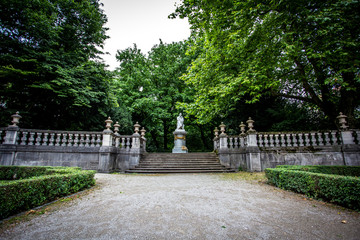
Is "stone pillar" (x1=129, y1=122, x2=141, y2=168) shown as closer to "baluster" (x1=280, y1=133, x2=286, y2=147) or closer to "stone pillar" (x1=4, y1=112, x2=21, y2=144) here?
"stone pillar" (x1=4, y1=112, x2=21, y2=144)

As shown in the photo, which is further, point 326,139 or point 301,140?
point 301,140

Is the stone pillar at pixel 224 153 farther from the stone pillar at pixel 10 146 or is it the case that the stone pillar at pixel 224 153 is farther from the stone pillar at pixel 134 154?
the stone pillar at pixel 10 146

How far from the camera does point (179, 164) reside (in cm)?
1124

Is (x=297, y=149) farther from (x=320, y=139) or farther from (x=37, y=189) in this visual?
(x=37, y=189)

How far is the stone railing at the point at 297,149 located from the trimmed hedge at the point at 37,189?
8884 mm

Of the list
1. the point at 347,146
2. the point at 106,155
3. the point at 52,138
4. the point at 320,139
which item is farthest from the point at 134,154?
the point at 347,146

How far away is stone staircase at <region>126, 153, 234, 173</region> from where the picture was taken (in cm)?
1038

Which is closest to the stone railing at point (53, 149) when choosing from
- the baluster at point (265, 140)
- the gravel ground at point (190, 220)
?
the gravel ground at point (190, 220)

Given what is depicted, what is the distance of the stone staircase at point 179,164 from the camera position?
10.4 meters

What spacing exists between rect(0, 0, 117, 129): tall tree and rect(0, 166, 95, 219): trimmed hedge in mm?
7552

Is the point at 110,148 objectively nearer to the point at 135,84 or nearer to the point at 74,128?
the point at 74,128

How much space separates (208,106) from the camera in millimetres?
11367

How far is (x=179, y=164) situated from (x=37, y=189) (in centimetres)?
833

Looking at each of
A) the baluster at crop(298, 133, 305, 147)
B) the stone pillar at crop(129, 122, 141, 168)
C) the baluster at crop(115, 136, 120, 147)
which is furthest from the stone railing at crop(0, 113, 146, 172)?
the baluster at crop(298, 133, 305, 147)
